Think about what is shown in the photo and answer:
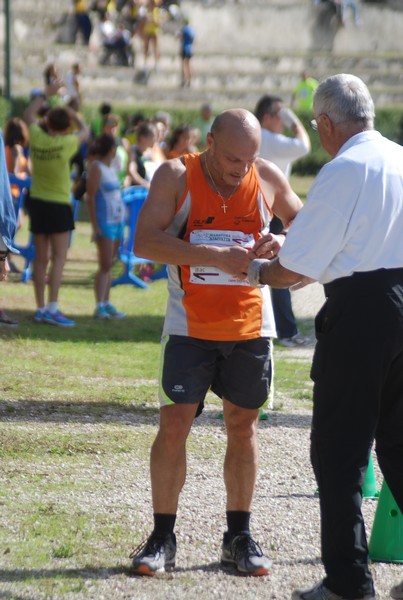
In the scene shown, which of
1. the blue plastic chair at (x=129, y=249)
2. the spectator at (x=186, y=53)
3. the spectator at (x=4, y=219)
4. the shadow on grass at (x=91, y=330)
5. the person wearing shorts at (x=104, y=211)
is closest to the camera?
the spectator at (x=4, y=219)

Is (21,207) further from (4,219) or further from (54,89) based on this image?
(4,219)

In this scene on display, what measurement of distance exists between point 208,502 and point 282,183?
5.64 ft

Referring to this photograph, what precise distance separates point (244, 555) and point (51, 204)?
640cm

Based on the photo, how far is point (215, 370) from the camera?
15.9ft

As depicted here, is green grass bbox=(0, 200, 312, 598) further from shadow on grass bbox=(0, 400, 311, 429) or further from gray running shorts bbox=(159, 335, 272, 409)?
gray running shorts bbox=(159, 335, 272, 409)

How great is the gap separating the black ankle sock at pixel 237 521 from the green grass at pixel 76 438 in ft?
1.61

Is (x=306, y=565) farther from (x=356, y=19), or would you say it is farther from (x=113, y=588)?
(x=356, y=19)

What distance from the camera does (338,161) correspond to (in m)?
4.13

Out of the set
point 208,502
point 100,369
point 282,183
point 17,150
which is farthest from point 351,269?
point 17,150

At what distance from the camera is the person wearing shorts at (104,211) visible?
434 inches

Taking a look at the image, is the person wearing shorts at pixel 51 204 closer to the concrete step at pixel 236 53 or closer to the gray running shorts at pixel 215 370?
the gray running shorts at pixel 215 370

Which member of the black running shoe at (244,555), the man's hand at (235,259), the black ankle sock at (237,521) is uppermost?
the man's hand at (235,259)

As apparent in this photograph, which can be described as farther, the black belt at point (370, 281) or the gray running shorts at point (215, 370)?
the gray running shorts at point (215, 370)

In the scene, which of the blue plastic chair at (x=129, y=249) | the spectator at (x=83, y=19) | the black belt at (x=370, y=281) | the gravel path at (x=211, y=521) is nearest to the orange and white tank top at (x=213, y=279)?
the black belt at (x=370, y=281)
